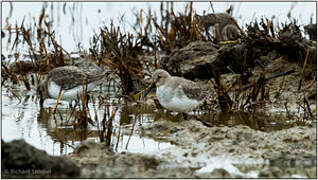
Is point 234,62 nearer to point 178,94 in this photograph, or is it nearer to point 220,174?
point 178,94

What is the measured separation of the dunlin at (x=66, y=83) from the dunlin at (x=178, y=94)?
1.78 m

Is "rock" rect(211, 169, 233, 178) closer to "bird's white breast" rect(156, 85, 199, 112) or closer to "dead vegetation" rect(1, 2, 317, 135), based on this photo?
"bird's white breast" rect(156, 85, 199, 112)

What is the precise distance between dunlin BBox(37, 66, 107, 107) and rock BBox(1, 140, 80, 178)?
12.0 ft

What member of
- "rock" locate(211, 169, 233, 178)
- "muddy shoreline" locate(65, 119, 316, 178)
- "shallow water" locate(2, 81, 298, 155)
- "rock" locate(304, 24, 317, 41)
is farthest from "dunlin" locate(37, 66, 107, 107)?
"rock" locate(304, 24, 317, 41)

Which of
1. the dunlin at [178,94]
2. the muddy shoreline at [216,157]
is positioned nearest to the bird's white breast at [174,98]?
the dunlin at [178,94]

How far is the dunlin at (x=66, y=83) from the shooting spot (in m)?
7.91

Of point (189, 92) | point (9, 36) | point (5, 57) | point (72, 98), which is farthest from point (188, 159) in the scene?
point (9, 36)

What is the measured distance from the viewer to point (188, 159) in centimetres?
476

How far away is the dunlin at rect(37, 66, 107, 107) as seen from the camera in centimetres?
791

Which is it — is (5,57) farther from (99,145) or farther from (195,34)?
(99,145)

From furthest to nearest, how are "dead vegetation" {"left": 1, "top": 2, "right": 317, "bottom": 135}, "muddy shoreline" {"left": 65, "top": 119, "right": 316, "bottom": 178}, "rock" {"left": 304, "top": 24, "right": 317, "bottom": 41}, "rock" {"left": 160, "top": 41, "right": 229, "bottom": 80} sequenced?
"rock" {"left": 304, "top": 24, "right": 317, "bottom": 41} → "rock" {"left": 160, "top": 41, "right": 229, "bottom": 80} → "dead vegetation" {"left": 1, "top": 2, "right": 317, "bottom": 135} → "muddy shoreline" {"left": 65, "top": 119, "right": 316, "bottom": 178}

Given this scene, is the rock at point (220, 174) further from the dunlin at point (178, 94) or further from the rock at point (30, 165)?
the dunlin at point (178, 94)

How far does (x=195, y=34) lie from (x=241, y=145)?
5.19m

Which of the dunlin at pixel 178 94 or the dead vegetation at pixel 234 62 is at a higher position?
the dead vegetation at pixel 234 62
